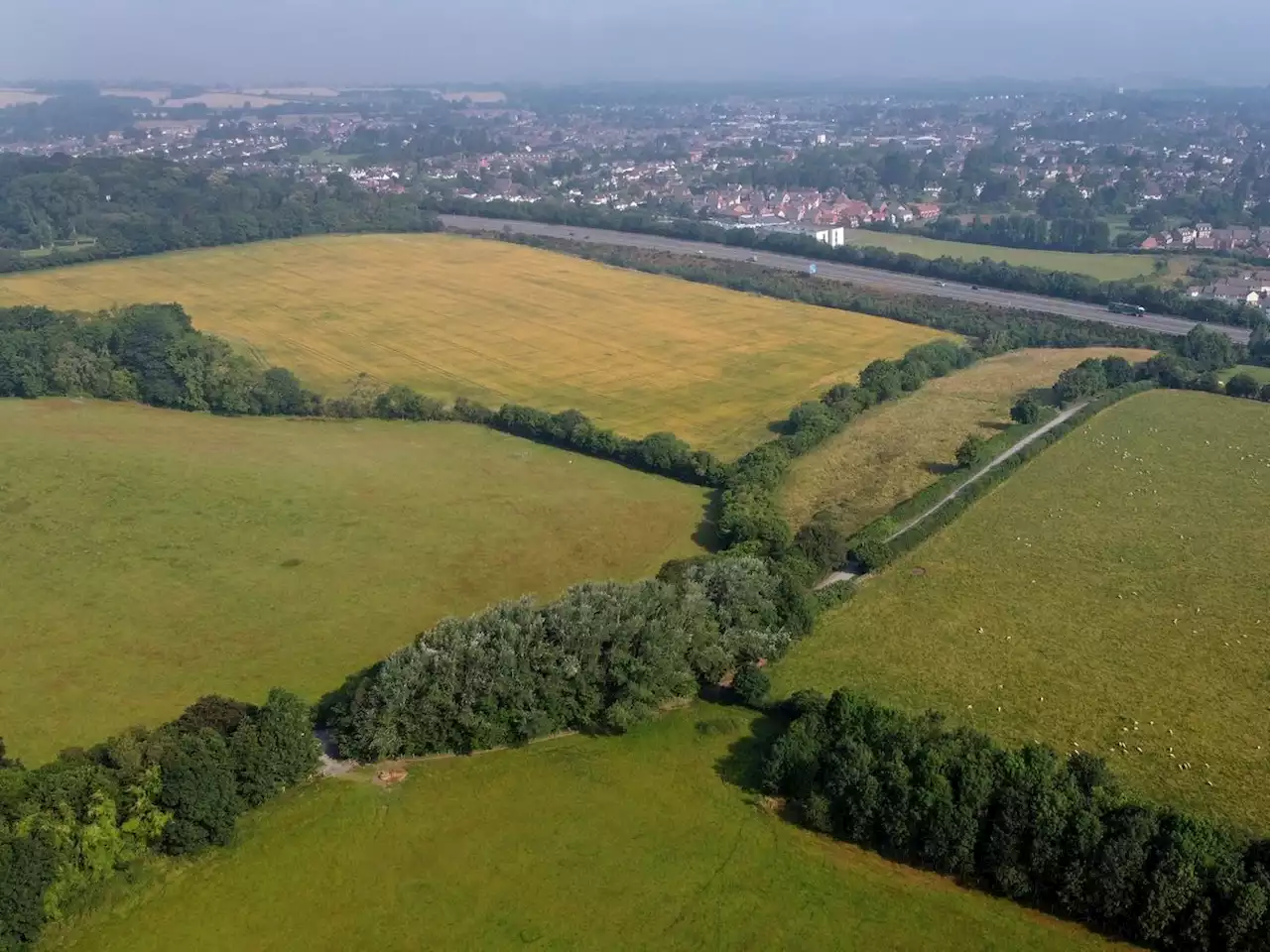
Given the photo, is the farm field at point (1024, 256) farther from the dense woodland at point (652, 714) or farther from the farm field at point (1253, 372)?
the dense woodland at point (652, 714)

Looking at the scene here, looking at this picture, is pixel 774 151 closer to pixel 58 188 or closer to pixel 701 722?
pixel 58 188

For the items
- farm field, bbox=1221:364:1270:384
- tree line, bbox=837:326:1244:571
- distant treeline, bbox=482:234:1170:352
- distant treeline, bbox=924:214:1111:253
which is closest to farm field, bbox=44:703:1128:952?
tree line, bbox=837:326:1244:571

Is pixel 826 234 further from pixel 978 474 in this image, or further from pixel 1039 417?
pixel 978 474

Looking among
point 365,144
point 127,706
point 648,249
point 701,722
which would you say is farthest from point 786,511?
point 365,144

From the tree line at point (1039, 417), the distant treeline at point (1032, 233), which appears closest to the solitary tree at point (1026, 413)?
the tree line at point (1039, 417)

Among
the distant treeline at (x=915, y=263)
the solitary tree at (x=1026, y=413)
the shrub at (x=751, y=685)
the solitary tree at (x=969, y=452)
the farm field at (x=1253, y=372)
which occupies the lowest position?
the shrub at (x=751, y=685)

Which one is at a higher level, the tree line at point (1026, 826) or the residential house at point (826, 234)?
the residential house at point (826, 234)
